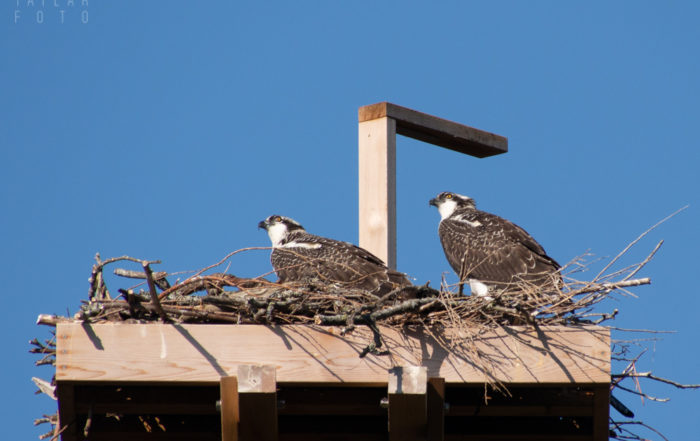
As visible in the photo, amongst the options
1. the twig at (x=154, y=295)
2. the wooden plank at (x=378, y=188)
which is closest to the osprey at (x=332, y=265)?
the wooden plank at (x=378, y=188)

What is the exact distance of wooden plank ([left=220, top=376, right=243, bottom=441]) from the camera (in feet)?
15.3

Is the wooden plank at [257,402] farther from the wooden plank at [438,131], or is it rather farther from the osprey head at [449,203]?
the osprey head at [449,203]

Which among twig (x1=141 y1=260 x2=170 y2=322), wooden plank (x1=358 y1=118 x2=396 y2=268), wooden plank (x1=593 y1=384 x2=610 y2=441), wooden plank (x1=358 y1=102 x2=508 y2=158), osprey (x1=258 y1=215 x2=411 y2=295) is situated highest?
wooden plank (x1=358 y1=102 x2=508 y2=158)

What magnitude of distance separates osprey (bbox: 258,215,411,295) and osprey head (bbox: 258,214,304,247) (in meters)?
0.76

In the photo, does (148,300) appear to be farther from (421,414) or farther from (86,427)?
(421,414)

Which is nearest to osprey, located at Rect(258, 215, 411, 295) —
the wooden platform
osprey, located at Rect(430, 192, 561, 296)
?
osprey, located at Rect(430, 192, 561, 296)

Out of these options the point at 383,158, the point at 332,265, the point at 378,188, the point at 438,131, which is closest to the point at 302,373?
the point at 332,265

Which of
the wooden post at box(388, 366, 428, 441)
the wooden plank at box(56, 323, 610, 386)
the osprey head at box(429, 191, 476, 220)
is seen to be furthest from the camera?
the osprey head at box(429, 191, 476, 220)

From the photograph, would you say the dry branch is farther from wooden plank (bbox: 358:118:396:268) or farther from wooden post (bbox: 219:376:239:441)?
wooden plank (bbox: 358:118:396:268)

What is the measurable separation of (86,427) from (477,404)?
1976 mm

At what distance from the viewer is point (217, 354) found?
188 inches

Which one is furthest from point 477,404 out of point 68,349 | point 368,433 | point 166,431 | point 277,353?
point 68,349

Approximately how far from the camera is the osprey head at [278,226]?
370 inches

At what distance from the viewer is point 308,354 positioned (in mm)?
4789
